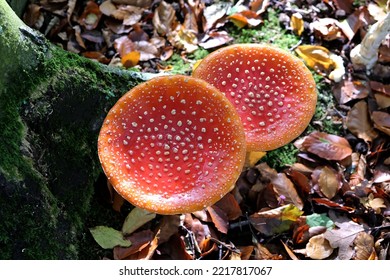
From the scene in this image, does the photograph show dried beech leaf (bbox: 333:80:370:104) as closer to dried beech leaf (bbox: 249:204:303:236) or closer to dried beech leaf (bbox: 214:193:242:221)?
dried beech leaf (bbox: 249:204:303:236)

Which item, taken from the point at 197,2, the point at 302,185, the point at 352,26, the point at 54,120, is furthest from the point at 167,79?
the point at 352,26

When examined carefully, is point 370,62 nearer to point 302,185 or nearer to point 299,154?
point 299,154

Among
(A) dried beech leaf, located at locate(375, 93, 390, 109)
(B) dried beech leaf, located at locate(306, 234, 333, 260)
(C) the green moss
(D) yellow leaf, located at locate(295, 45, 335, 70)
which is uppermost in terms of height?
(C) the green moss

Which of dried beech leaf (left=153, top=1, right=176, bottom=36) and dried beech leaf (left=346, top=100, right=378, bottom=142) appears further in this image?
dried beech leaf (left=153, top=1, right=176, bottom=36)

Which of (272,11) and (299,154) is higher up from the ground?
(272,11)

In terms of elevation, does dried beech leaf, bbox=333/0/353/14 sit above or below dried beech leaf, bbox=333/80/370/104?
above

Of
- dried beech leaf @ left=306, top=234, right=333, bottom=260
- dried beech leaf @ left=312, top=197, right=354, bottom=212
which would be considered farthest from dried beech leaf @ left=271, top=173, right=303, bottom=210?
dried beech leaf @ left=306, top=234, right=333, bottom=260

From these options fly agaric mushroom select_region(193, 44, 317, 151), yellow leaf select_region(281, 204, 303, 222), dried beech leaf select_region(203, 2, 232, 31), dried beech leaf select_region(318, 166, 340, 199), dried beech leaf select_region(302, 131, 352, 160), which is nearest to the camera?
fly agaric mushroom select_region(193, 44, 317, 151)
